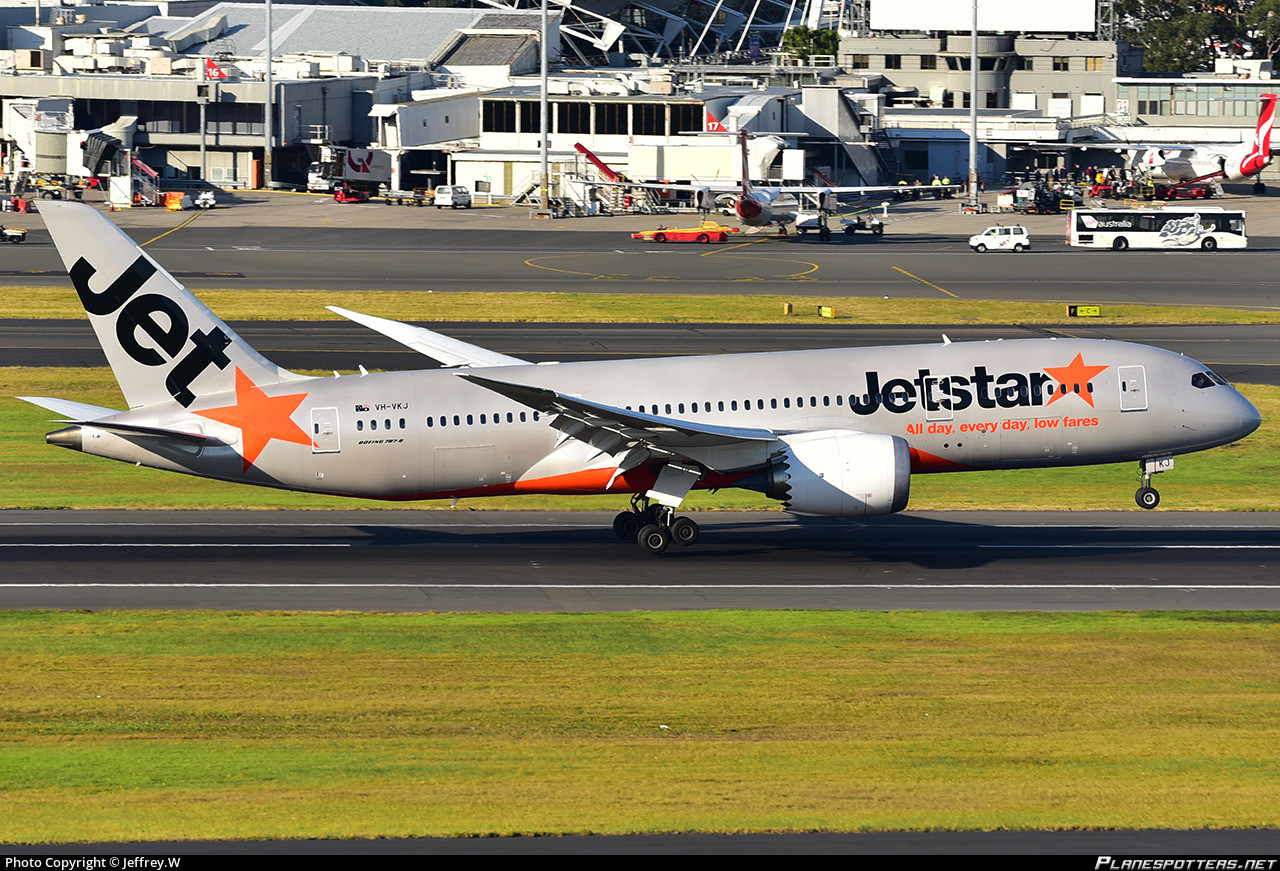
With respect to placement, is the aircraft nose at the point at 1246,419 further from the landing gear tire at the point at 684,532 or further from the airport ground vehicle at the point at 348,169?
the airport ground vehicle at the point at 348,169

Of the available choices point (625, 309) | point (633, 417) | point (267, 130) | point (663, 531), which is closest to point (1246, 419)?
point (663, 531)

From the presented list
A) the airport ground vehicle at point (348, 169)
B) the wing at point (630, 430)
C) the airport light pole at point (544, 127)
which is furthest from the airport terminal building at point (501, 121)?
the wing at point (630, 430)

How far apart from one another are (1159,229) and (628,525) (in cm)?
9426

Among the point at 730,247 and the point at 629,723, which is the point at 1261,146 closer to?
the point at 730,247

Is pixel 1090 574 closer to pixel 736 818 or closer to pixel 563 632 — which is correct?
pixel 563 632

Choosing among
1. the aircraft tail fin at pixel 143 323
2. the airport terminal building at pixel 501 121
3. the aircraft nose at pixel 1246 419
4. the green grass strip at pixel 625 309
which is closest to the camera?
the aircraft tail fin at pixel 143 323

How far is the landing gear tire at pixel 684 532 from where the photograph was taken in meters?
40.4

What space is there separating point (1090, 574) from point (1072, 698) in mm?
10797

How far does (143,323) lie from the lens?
38562 millimetres

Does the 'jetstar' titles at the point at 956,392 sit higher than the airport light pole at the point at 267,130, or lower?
lower

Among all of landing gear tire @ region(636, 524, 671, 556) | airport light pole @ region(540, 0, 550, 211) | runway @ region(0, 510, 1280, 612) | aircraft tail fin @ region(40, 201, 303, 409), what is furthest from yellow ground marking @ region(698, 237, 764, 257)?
aircraft tail fin @ region(40, 201, 303, 409)

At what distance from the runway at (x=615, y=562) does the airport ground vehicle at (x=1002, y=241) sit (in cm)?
7984

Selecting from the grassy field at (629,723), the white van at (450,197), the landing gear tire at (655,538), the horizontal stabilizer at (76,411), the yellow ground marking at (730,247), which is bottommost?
the grassy field at (629,723)

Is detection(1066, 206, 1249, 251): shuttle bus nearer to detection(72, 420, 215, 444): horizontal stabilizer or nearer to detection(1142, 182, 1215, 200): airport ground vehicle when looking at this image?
detection(1142, 182, 1215, 200): airport ground vehicle
